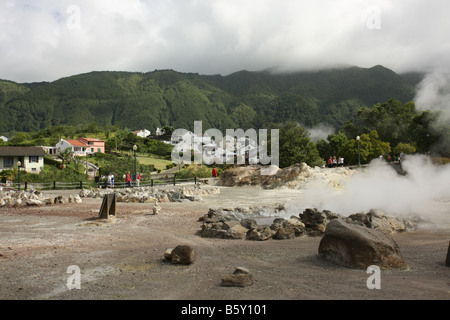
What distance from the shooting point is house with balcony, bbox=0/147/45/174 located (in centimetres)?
5912

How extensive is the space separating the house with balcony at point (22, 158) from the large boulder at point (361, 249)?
197 ft

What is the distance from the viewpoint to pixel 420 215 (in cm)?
1498

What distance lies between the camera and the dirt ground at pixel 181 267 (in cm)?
589

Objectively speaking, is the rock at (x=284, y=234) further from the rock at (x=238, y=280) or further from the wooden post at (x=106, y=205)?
the wooden post at (x=106, y=205)

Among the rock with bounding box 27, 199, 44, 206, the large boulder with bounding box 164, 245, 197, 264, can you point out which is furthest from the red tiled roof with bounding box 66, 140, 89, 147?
the large boulder with bounding box 164, 245, 197, 264

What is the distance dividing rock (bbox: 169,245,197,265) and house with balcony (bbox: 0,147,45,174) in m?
58.2

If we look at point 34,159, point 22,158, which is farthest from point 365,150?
point 22,158

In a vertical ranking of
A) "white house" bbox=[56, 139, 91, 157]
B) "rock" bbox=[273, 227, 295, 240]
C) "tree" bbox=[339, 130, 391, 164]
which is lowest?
"rock" bbox=[273, 227, 295, 240]

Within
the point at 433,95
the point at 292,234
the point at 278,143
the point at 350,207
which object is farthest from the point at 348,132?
the point at 292,234

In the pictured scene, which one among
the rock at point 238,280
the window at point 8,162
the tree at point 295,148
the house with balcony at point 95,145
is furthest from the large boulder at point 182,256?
the house with balcony at point 95,145

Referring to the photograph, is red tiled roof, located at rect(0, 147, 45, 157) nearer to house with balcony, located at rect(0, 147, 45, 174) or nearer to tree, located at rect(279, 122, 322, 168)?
house with balcony, located at rect(0, 147, 45, 174)

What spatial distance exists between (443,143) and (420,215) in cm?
3160
